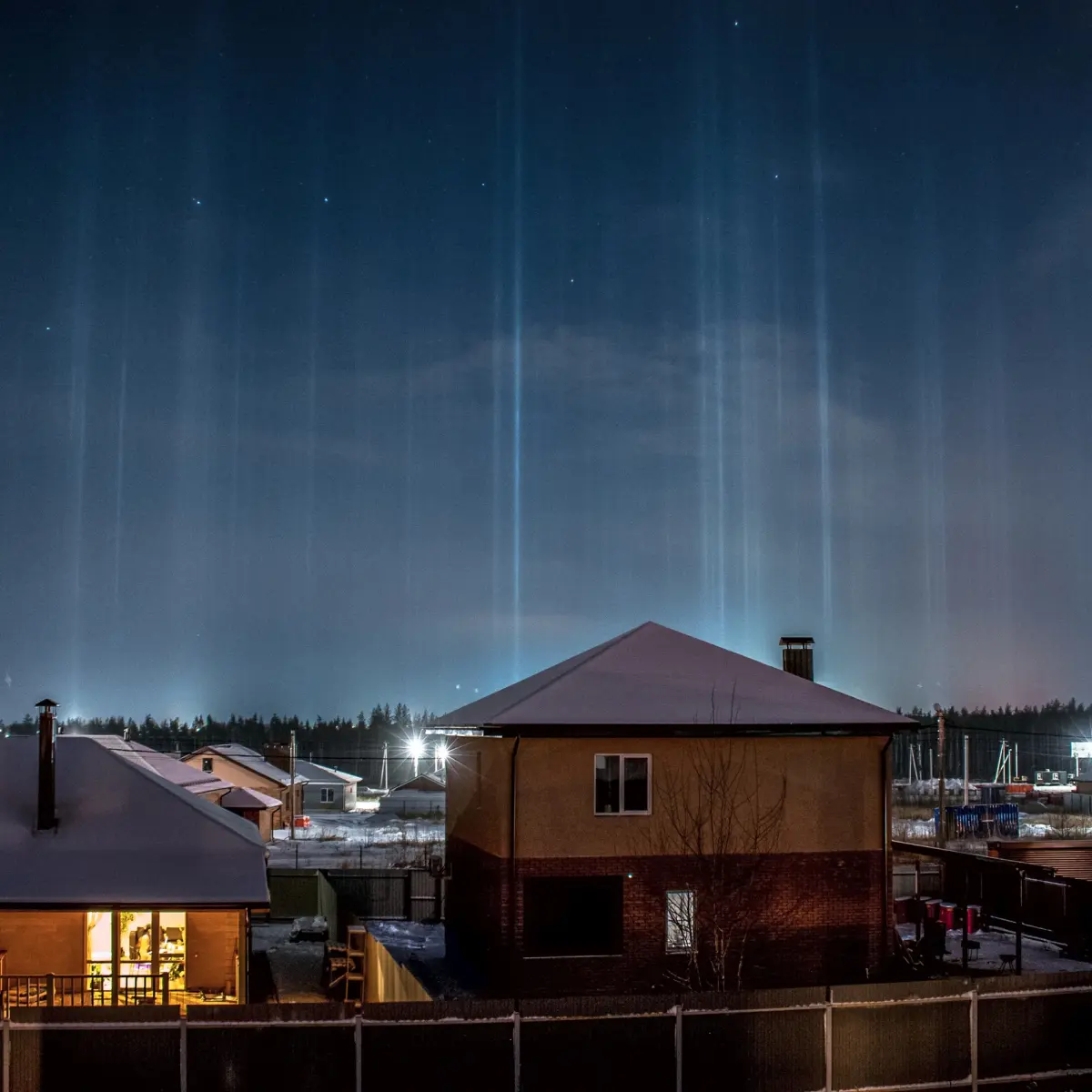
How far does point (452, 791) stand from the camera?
1049 inches

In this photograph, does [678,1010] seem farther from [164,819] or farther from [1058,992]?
[164,819]

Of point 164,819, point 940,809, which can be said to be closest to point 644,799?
point 164,819

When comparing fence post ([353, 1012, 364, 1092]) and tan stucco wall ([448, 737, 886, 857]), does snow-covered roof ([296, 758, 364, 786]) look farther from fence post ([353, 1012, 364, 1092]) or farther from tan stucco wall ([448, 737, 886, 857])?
fence post ([353, 1012, 364, 1092])

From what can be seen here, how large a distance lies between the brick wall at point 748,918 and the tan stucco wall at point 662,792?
32 centimetres

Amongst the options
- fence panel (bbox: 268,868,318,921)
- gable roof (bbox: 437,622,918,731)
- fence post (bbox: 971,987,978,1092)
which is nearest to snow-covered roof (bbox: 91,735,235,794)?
fence panel (bbox: 268,868,318,921)

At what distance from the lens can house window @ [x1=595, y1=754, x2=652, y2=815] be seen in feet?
71.9

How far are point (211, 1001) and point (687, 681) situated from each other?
437 inches

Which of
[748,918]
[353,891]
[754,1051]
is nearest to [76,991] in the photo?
[748,918]

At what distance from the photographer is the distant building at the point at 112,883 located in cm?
2016

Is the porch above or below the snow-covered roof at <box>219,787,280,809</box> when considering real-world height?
above

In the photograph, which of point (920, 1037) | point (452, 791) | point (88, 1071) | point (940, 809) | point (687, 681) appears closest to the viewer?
point (88, 1071)

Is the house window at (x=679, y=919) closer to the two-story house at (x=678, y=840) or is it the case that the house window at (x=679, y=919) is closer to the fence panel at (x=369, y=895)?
the two-story house at (x=678, y=840)

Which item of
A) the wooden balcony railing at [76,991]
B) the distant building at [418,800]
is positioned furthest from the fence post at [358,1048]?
the distant building at [418,800]

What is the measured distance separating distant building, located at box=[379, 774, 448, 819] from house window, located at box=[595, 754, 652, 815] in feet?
198
